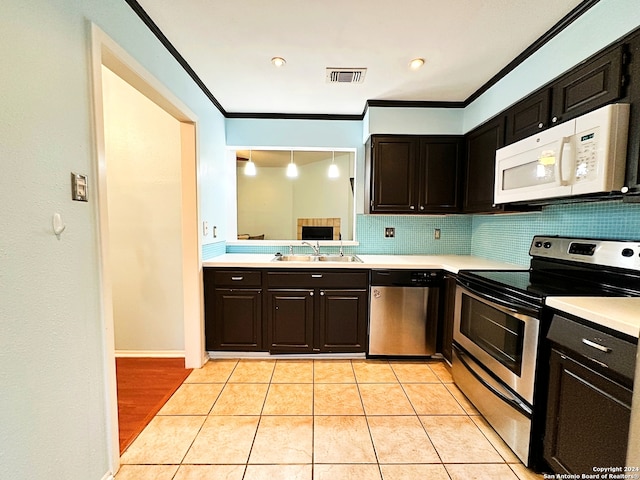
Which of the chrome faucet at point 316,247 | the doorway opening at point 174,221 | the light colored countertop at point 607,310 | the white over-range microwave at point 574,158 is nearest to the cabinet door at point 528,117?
the white over-range microwave at point 574,158

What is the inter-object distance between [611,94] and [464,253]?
78.8 inches

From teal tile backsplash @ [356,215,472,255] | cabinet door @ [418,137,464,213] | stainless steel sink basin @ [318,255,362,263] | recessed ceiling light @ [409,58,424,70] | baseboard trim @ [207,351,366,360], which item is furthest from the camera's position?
teal tile backsplash @ [356,215,472,255]

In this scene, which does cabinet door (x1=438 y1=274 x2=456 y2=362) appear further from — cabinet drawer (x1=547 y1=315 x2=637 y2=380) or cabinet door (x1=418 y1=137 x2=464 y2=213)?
cabinet drawer (x1=547 y1=315 x2=637 y2=380)

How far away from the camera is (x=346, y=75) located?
2.24m

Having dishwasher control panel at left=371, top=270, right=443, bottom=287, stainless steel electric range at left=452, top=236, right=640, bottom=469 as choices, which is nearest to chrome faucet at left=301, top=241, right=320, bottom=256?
dishwasher control panel at left=371, top=270, right=443, bottom=287

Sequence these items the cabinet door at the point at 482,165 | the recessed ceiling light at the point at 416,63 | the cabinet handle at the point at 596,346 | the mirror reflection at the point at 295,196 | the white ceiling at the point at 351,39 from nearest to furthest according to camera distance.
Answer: the cabinet handle at the point at 596,346 < the white ceiling at the point at 351,39 < the recessed ceiling light at the point at 416,63 < the cabinet door at the point at 482,165 < the mirror reflection at the point at 295,196

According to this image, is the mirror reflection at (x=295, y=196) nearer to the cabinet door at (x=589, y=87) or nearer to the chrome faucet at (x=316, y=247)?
the chrome faucet at (x=316, y=247)

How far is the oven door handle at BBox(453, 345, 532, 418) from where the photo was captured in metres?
1.45

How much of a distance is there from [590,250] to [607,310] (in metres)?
0.77

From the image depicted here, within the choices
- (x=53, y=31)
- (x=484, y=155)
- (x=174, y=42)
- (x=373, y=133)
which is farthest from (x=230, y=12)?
(x=484, y=155)

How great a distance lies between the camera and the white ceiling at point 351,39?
1558 mm

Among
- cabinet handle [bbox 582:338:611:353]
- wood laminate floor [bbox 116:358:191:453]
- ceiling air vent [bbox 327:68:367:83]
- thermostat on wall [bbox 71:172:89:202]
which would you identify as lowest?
wood laminate floor [bbox 116:358:191:453]

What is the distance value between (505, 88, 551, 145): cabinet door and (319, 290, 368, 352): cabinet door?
1.70 meters

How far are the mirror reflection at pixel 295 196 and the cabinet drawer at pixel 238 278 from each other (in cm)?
94
